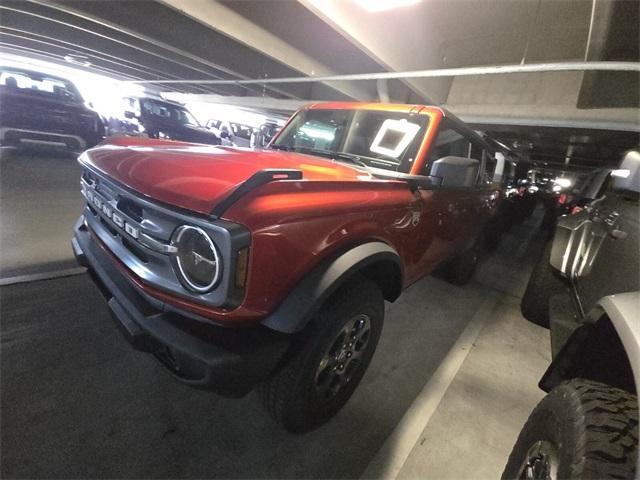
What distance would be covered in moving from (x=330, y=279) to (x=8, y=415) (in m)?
1.72

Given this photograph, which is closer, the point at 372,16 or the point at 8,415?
the point at 8,415

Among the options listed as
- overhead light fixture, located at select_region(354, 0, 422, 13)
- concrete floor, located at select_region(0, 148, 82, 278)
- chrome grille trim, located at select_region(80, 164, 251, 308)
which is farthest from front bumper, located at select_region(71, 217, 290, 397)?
overhead light fixture, located at select_region(354, 0, 422, 13)

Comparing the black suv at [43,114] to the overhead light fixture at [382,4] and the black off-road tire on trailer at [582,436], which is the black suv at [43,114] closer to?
the overhead light fixture at [382,4]

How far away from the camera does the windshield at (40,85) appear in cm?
550

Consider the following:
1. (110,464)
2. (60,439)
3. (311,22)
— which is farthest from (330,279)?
(311,22)

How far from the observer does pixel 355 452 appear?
166cm

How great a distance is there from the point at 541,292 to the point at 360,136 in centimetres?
216

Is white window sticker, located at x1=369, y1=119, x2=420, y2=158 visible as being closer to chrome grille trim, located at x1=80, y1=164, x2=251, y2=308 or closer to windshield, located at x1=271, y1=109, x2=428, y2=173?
windshield, located at x1=271, y1=109, x2=428, y2=173

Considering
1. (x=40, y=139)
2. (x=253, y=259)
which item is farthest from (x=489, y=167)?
(x=40, y=139)

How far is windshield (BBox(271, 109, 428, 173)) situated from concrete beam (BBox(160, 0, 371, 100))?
3502 mm

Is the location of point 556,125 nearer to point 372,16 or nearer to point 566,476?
point 372,16

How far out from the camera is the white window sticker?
7.43ft

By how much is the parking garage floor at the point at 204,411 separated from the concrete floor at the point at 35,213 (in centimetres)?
8

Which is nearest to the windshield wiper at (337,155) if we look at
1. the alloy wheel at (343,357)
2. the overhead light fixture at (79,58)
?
the alloy wheel at (343,357)
